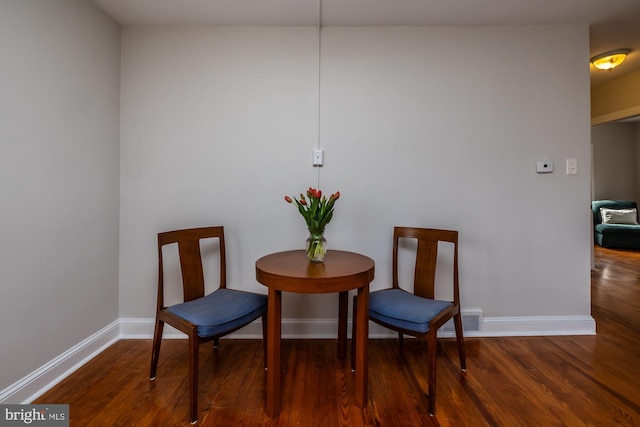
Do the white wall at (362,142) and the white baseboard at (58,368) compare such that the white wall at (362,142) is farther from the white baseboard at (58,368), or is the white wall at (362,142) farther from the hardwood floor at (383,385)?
the hardwood floor at (383,385)

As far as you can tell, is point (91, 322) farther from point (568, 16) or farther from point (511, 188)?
point (568, 16)

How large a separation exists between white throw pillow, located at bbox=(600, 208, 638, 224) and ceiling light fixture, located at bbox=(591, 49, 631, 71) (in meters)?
4.12

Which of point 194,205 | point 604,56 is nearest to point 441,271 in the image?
point 194,205

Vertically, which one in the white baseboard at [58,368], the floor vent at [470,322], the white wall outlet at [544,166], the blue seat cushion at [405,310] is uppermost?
the white wall outlet at [544,166]

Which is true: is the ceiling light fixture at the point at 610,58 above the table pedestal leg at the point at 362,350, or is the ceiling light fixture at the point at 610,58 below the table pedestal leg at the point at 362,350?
above

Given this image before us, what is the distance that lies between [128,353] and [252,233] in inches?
44.5

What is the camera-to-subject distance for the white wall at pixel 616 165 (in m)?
6.07

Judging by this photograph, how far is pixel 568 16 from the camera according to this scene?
201cm

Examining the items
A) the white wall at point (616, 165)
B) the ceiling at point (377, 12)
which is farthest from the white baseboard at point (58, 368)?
the white wall at point (616, 165)

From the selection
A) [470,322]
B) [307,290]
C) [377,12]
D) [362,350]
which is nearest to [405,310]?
[362,350]

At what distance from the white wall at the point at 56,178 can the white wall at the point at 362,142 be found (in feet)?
0.51

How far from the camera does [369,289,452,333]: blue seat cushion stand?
145 cm

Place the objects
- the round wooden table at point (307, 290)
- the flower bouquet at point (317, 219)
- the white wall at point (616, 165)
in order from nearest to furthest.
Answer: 1. the round wooden table at point (307, 290)
2. the flower bouquet at point (317, 219)
3. the white wall at point (616, 165)

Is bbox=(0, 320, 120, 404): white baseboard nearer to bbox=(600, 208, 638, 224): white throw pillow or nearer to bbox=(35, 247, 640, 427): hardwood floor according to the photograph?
bbox=(35, 247, 640, 427): hardwood floor
